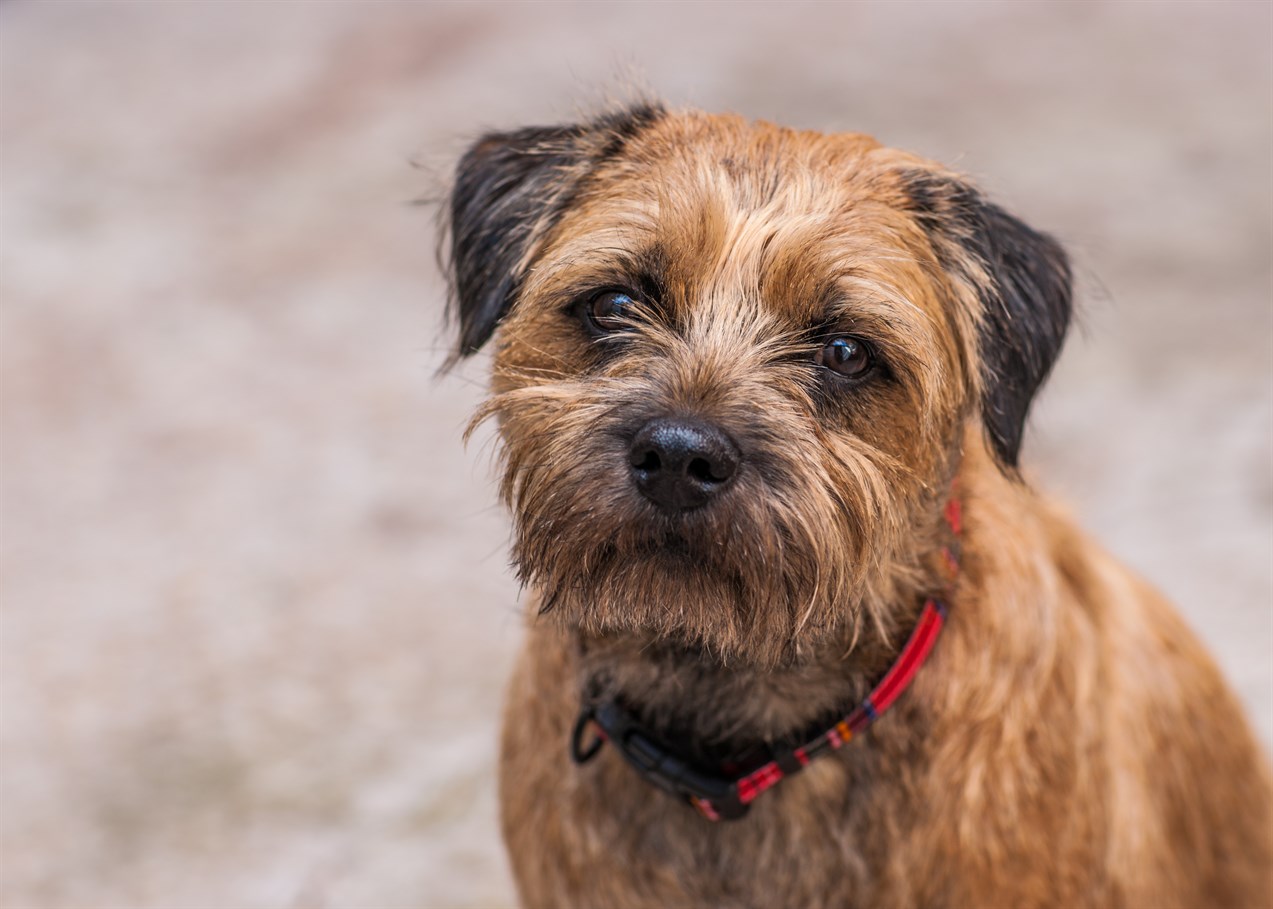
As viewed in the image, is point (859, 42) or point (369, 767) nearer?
point (369, 767)

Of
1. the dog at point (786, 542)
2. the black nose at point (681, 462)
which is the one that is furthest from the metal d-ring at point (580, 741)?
the black nose at point (681, 462)

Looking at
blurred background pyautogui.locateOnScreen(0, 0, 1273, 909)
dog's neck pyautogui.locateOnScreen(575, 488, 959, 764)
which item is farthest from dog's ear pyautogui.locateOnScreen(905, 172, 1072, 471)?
blurred background pyautogui.locateOnScreen(0, 0, 1273, 909)

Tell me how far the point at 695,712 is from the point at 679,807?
0.18m

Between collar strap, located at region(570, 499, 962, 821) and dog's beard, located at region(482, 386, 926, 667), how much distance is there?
171 millimetres

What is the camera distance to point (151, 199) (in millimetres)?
7059

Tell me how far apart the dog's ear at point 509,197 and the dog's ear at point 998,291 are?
1.86ft

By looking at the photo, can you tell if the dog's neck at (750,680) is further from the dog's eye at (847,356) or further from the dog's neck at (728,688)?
the dog's eye at (847,356)

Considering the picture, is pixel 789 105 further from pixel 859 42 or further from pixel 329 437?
pixel 329 437

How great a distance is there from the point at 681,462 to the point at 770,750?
67cm

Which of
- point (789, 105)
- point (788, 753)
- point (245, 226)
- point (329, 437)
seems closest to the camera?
point (788, 753)

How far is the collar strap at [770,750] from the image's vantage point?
2547 millimetres

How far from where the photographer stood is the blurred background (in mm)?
4211

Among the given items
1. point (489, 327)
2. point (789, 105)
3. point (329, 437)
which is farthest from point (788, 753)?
point (789, 105)

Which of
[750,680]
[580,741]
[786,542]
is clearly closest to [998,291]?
[786,542]
